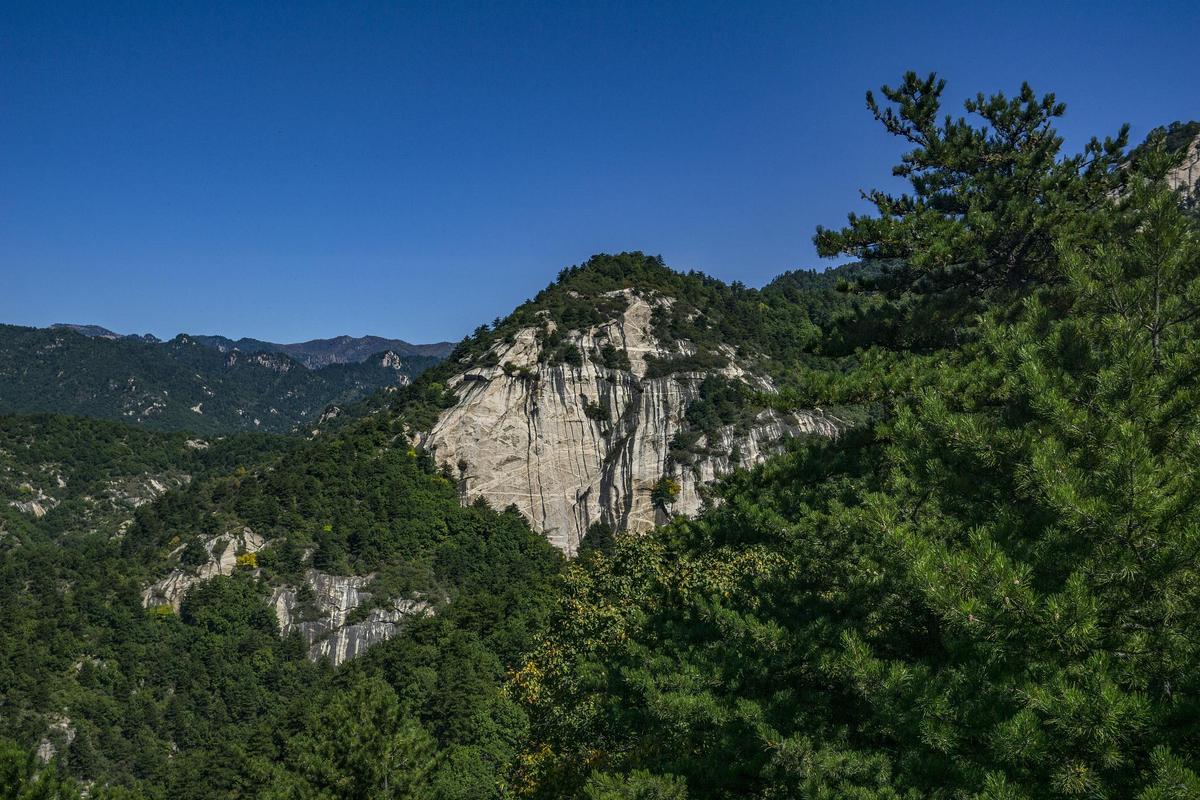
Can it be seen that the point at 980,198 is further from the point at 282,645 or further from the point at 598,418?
the point at 598,418

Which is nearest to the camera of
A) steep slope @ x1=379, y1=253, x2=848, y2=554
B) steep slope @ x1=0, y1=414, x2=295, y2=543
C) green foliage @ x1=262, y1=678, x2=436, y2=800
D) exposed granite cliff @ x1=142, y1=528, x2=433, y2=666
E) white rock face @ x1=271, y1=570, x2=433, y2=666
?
green foliage @ x1=262, y1=678, x2=436, y2=800

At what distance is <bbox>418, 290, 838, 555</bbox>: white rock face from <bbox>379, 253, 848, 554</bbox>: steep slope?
0.40 ft

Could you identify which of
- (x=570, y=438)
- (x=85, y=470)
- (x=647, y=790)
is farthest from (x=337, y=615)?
(x=85, y=470)

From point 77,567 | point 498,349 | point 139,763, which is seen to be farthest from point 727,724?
point 77,567

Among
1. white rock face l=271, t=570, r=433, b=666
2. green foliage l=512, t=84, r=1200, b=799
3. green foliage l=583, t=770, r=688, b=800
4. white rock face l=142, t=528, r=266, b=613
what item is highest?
green foliage l=512, t=84, r=1200, b=799

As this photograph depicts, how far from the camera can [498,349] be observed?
8831 cm

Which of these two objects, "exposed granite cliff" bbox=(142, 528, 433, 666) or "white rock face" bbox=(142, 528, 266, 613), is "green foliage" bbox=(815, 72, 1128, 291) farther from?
"white rock face" bbox=(142, 528, 266, 613)

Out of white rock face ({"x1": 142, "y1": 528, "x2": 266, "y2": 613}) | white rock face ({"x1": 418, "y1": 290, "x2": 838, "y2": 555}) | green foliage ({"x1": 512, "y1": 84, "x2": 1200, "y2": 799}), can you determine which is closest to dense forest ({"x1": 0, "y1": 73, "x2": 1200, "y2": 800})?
green foliage ({"x1": 512, "y1": 84, "x2": 1200, "y2": 799})

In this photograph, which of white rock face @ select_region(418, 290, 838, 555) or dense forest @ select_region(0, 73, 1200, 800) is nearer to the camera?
dense forest @ select_region(0, 73, 1200, 800)

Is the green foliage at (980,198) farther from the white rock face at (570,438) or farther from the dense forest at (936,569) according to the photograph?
the white rock face at (570,438)

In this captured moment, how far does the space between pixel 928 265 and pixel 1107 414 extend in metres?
6.76

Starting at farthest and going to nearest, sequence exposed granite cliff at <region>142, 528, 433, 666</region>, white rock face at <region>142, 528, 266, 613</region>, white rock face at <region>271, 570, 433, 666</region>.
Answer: white rock face at <region>142, 528, 266, 613</region>, exposed granite cliff at <region>142, 528, 433, 666</region>, white rock face at <region>271, 570, 433, 666</region>

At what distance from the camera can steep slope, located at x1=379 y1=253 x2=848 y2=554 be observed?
7988 centimetres

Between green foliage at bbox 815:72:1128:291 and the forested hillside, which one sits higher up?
green foliage at bbox 815:72:1128:291
